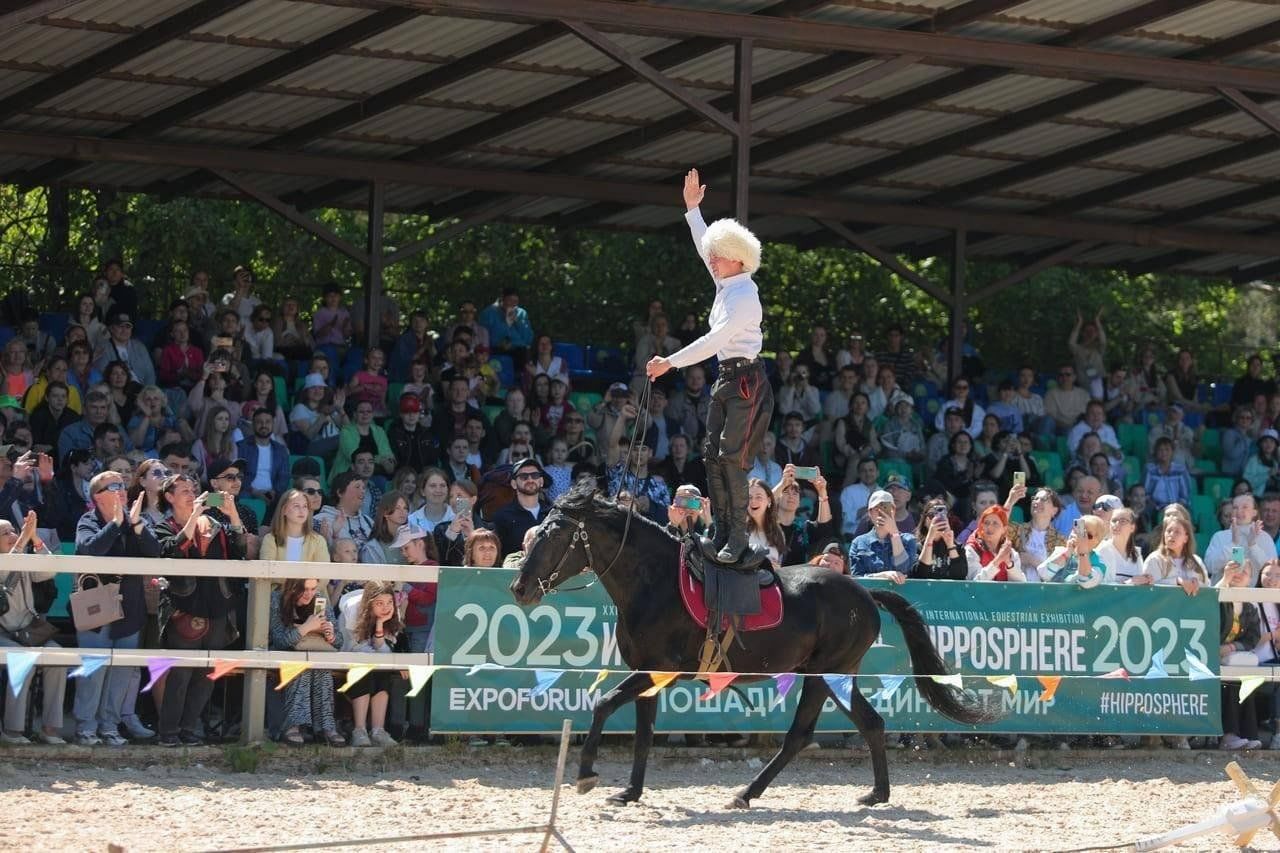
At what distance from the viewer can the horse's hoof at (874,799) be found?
10820 mm

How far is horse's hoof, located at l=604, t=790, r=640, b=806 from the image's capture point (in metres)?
10.4

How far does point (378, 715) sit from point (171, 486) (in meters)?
1.89

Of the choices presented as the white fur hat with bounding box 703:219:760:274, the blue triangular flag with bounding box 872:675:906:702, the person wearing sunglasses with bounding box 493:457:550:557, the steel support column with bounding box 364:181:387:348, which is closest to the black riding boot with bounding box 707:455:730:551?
the white fur hat with bounding box 703:219:760:274

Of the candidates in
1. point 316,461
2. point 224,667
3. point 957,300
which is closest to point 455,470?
point 316,461

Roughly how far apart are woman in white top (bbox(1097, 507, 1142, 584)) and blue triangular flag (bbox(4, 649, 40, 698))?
7385 mm

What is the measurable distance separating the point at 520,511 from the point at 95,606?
321 centimetres

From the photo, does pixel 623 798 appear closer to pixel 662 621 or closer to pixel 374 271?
pixel 662 621

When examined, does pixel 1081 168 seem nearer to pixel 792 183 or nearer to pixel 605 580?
pixel 792 183

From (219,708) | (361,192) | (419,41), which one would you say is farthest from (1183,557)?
(361,192)

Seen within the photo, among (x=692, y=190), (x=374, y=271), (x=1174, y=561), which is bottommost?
(x=1174, y=561)

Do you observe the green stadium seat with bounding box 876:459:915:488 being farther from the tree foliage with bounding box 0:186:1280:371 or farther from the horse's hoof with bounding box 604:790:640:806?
the horse's hoof with bounding box 604:790:640:806

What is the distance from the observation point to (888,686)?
1172cm

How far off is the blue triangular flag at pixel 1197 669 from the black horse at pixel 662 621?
2.46 meters

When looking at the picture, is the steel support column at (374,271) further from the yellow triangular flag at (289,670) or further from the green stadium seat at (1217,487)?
the yellow triangular flag at (289,670)
